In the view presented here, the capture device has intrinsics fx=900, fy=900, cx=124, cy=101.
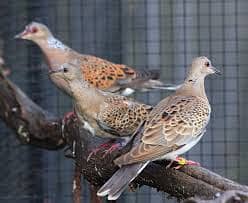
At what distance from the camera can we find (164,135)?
3.44 m

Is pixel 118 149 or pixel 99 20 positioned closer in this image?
pixel 118 149

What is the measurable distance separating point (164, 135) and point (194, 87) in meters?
0.52

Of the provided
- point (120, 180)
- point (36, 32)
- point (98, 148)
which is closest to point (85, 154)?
point (98, 148)

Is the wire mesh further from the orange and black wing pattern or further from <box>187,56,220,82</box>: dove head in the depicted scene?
<box>187,56,220,82</box>: dove head

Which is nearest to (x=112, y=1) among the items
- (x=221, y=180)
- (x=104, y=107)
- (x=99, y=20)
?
(x=99, y=20)

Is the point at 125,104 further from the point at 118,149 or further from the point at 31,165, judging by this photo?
the point at 31,165

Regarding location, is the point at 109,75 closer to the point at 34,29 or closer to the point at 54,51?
the point at 54,51

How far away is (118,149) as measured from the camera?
3551 mm

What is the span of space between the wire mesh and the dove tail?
Result: 2430 mm

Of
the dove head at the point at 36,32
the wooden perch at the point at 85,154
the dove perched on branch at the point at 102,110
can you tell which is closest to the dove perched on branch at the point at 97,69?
the dove head at the point at 36,32

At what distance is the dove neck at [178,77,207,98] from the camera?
3.87m

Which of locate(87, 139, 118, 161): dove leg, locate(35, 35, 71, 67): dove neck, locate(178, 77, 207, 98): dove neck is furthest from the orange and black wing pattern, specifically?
locate(178, 77, 207, 98): dove neck

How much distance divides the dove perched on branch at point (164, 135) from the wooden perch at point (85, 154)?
0.07 metres

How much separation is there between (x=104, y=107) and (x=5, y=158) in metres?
1.74
